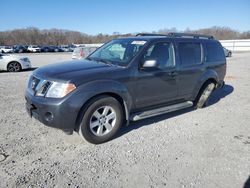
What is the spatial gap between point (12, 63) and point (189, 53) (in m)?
11.3

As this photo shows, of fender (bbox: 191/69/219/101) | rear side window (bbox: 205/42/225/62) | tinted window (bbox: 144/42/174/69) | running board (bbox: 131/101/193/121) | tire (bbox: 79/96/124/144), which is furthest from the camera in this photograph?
rear side window (bbox: 205/42/225/62)

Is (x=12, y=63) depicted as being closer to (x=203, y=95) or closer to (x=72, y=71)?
(x=72, y=71)

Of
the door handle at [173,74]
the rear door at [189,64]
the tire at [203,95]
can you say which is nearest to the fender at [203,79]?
the rear door at [189,64]

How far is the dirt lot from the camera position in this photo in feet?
10.1

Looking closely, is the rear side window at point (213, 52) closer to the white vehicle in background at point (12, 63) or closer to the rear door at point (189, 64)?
the rear door at point (189, 64)

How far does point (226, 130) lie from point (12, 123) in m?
4.58

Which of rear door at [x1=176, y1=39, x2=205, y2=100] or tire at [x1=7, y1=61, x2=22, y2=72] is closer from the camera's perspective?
rear door at [x1=176, y1=39, x2=205, y2=100]

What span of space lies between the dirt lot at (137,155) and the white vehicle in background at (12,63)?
28.6 ft

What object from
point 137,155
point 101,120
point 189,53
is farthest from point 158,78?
point 137,155

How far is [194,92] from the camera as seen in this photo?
5.73 m

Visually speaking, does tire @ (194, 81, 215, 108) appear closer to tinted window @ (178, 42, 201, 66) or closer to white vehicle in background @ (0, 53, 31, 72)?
tinted window @ (178, 42, 201, 66)

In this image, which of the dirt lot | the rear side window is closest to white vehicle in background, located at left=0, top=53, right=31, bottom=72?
the dirt lot

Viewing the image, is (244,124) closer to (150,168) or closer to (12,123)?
(150,168)

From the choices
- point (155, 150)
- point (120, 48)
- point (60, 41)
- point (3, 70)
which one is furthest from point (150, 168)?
point (60, 41)
